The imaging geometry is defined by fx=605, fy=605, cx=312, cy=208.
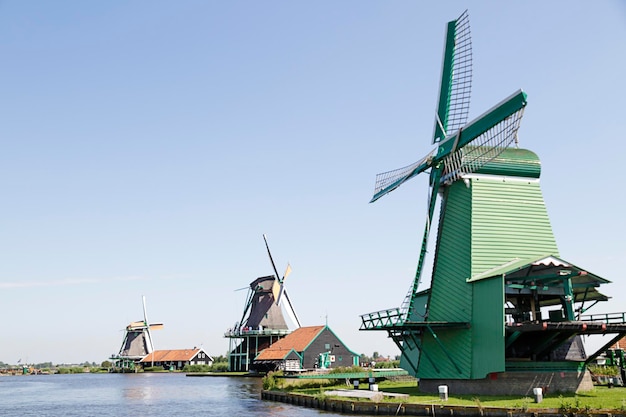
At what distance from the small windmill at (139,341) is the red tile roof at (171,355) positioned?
169 centimetres

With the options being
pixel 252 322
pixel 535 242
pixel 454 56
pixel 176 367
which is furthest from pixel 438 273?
pixel 176 367

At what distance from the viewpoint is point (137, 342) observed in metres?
94.1

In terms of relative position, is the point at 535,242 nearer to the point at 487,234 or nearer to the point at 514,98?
the point at 487,234

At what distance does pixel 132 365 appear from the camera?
92.6m

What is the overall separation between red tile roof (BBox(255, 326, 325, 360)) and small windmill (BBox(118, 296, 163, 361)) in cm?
4170

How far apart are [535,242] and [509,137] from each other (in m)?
4.76

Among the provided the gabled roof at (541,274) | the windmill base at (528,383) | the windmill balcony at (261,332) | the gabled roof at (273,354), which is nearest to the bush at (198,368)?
the windmill balcony at (261,332)

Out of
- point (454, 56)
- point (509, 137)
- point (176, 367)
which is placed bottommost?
point (176, 367)

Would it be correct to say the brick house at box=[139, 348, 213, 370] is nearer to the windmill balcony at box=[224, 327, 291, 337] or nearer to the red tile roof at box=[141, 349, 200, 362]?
the red tile roof at box=[141, 349, 200, 362]

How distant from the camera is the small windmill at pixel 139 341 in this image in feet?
306

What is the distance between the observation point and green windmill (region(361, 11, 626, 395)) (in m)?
21.6

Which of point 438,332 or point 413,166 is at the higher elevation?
point 413,166

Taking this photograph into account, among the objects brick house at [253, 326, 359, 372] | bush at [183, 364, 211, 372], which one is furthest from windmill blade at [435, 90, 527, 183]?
bush at [183, 364, 211, 372]

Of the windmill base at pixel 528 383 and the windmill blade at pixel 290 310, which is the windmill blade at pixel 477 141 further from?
the windmill blade at pixel 290 310
